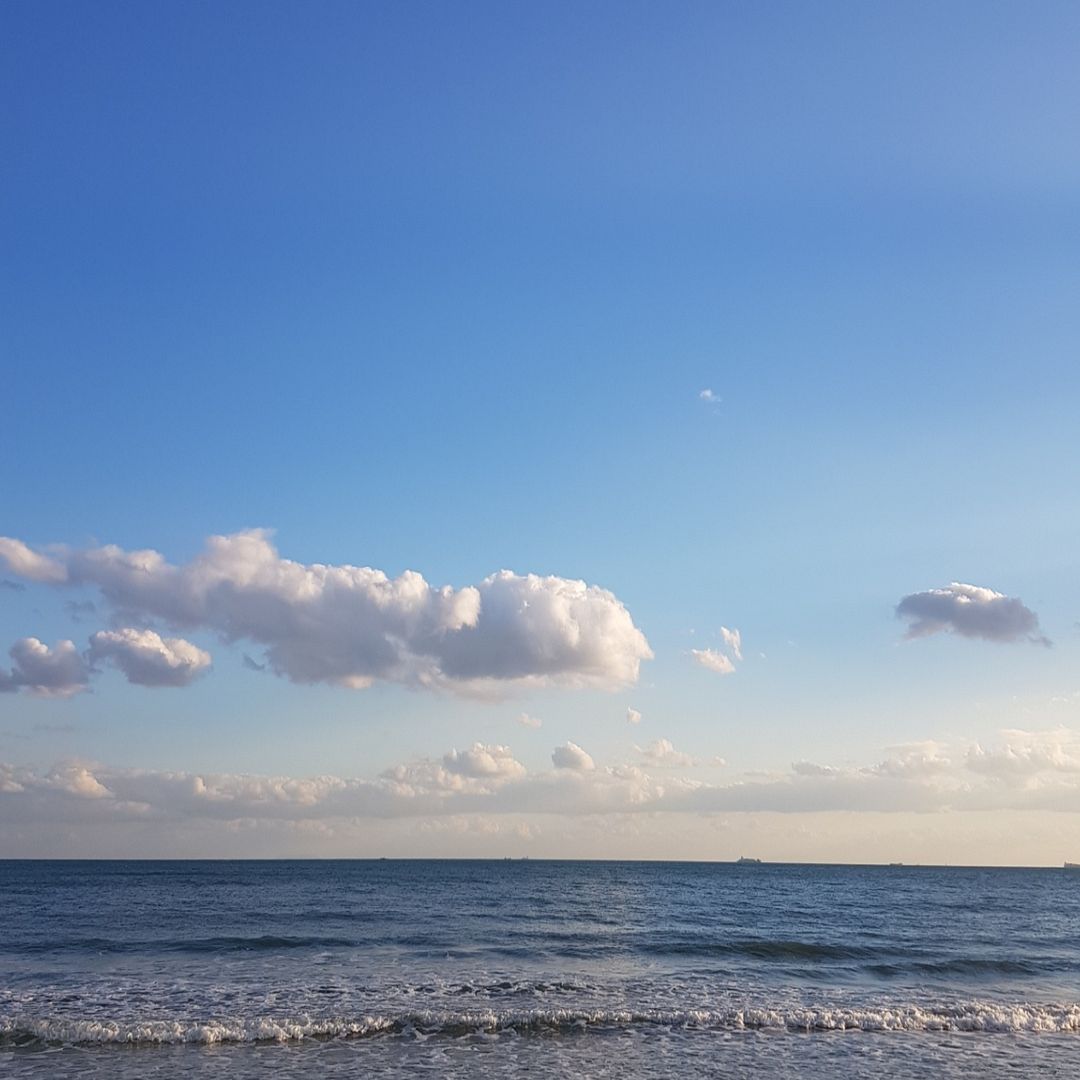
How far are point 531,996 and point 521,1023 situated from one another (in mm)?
4635

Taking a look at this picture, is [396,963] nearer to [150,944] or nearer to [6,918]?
[150,944]

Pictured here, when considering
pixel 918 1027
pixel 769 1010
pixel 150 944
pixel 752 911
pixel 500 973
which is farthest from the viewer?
pixel 752 911

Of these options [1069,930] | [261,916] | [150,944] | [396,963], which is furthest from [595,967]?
[1069,930]

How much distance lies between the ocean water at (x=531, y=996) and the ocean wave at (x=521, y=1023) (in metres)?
0.10

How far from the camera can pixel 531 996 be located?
3198cm

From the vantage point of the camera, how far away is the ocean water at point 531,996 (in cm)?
2361

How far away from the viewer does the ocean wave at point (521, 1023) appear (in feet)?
83.6

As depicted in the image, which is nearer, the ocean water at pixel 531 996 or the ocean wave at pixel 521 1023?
the ocean water at pixel 531 996

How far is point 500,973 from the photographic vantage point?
124ft

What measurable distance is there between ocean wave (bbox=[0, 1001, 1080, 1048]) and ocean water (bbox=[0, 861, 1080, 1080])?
0.33 feet

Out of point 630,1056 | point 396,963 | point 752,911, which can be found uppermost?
point 630,1056

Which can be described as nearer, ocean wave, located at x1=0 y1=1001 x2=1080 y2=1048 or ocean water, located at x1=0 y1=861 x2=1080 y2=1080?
ocean water, located at x1=0 y1=861 x2=1080 y2=1080

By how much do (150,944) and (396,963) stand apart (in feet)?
56.4

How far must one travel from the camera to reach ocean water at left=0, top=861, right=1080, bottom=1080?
23.6 m
